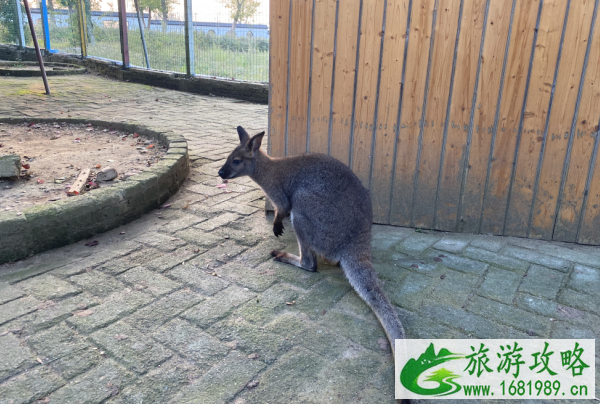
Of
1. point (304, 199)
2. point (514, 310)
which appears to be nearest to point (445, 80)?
point (304, 199)

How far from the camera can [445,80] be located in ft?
13.8

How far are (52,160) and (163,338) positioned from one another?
13.3ft

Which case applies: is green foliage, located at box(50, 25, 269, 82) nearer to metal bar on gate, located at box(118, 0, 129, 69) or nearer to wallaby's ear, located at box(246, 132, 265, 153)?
metal bar on gate, located at box(118, 0, 129, 69)

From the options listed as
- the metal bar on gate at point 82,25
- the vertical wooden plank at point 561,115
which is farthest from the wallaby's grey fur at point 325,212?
the metal bar on gate at point 82,25

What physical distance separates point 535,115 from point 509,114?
0.22 m

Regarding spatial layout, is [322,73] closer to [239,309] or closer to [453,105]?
[453,105]

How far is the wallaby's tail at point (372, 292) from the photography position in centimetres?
266

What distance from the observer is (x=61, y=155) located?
592cm

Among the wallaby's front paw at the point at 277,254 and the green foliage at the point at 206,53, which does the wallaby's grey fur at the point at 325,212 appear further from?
the green foliage at the point at 206,53

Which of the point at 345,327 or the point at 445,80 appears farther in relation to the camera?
the point at 445,80

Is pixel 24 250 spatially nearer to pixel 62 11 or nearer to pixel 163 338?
pixel 163 338

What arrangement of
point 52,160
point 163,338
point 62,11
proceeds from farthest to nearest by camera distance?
1. point 62,11
2. point 52,160
3. point 163,338

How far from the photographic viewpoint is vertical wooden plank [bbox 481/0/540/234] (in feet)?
12.8

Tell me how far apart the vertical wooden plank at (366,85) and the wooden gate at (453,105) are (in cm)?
1
